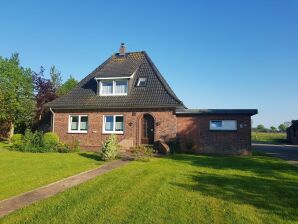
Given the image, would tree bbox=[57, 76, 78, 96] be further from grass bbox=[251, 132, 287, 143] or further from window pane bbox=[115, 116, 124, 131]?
grass bbox=[251, 132, 287, 143]

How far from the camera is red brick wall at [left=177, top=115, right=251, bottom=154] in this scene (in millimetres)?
19359

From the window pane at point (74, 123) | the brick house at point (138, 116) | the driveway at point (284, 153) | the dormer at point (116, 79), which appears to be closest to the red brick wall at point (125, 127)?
the brick house at point (138, 116)

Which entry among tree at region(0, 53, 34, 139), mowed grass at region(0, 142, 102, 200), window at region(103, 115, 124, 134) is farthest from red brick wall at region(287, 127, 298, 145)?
mowed grass at region(0, 142, 102, 200)

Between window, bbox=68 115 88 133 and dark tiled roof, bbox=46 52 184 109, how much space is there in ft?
3.52

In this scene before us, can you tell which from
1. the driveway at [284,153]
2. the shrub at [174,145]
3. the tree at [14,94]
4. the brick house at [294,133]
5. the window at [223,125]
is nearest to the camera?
the driveway at [284,153]

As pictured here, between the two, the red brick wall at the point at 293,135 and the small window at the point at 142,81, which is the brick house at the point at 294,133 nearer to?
the red brick wall at the point at 293,135

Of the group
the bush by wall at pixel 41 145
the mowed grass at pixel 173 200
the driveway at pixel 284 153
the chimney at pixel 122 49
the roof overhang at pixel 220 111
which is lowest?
the mowed grass at pixel 173 200

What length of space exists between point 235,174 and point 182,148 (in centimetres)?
958

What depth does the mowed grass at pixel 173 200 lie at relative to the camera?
19.5 feet

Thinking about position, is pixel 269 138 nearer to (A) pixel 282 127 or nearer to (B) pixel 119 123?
(B) pixel 119 123

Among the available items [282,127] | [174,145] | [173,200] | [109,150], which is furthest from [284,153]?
[282,127]

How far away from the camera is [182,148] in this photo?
2062cm

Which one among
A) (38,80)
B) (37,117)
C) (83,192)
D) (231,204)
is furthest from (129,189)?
(38,80)

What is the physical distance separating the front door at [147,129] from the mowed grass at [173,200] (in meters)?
10.5
